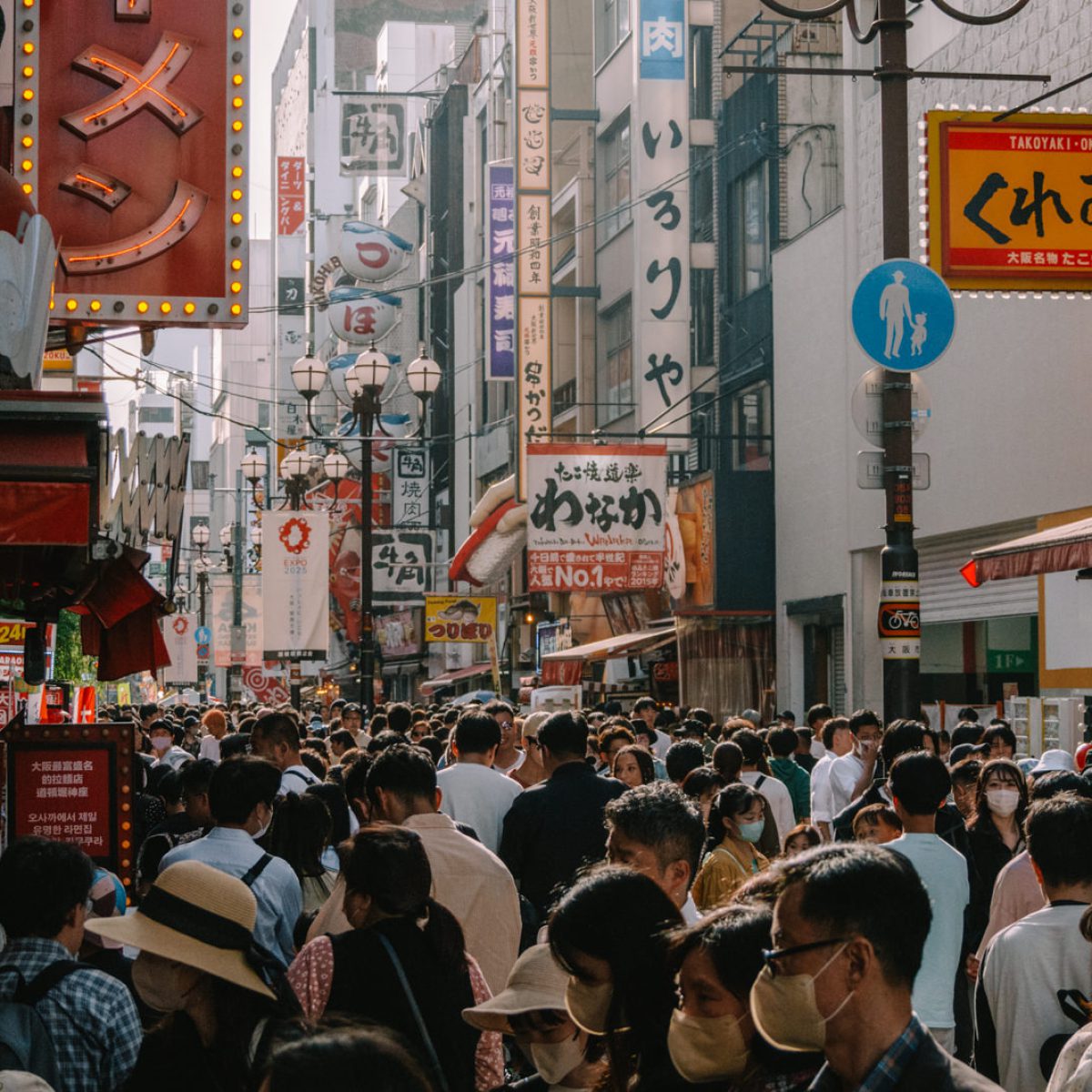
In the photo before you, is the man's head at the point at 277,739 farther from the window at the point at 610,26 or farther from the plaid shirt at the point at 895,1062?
the window at the point at 610,26

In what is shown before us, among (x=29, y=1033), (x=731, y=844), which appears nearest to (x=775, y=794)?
(x=731, y=844)

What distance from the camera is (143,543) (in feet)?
36.1

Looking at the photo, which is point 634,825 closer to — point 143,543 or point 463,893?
point 463,893

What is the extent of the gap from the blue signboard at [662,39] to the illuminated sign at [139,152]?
2250 centimetres

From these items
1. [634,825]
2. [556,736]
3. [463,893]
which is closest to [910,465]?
[556,736]

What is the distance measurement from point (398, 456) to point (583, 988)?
6977 cm

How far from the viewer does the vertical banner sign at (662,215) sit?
109 ft

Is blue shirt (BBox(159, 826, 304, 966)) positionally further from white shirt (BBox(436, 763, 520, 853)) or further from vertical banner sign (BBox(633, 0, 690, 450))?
vertical banner sign (BBox(633, 0, 690, 450))

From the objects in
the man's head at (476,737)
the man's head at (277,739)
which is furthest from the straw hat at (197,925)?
the man's head at (277,739)

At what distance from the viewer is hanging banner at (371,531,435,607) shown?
190 ft

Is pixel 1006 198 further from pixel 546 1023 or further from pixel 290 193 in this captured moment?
pixel 290 193

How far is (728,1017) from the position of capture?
3.50 meters

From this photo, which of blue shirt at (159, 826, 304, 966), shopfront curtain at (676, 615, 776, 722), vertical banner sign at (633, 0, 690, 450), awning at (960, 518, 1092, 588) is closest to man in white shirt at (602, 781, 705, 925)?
blue shirt at (159, 826, 304, 966)

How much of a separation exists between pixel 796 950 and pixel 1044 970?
2.68 metres
